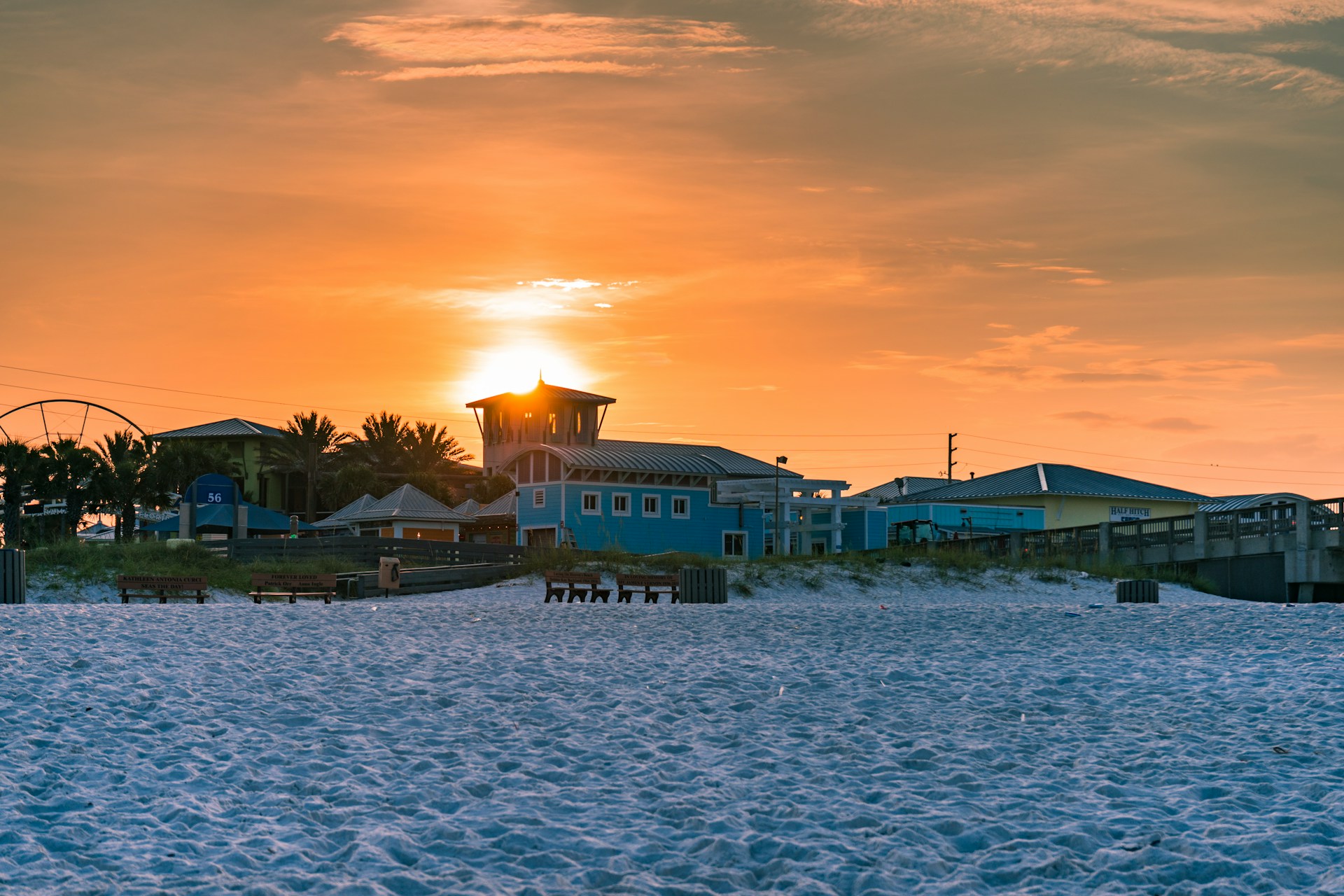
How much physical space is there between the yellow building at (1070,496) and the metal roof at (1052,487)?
0.04 m

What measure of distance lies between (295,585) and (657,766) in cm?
1826

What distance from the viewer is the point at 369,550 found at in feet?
126

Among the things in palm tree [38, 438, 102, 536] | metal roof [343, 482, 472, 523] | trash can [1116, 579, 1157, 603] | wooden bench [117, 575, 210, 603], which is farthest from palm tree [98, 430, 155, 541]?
trash can [1116, 579, 1157, 603]

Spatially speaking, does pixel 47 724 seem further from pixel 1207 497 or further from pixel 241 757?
pixel 1207 497

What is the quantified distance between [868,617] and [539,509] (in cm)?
3381

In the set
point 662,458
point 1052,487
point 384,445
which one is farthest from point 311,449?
point 1052,487

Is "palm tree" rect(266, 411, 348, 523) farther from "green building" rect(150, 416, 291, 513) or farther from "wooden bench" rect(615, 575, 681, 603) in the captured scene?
"wooden bench" rect(615, 575, 681, 603)

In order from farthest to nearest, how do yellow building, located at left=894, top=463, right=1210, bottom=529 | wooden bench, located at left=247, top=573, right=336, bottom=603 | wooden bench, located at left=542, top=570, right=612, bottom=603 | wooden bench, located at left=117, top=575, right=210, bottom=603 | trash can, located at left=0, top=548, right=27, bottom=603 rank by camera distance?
yellow building, located at left=894, top=463, right=1210, bottom=529, wooden bench, located at left=542, top=570, right=612, bottom=603, wooden bench, located at left=247, top=573, right=336, bottom=603, wooden bench, located at left=117, top=575, right=210, bottom=603, trash can, located at left=0, top=548, right=27, bottom=603

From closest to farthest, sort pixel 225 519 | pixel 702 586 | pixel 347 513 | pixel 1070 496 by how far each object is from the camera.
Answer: pixel 702 586
pixel 225 519
pixel 347 513
pixel 1070 496

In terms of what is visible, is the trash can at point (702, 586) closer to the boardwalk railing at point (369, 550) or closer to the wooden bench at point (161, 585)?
the wooden bench at point (161, 585)

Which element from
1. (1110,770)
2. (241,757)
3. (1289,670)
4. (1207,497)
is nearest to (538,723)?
(241,757)

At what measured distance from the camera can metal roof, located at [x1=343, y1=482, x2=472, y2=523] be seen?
60.3m

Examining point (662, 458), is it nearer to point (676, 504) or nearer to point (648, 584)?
A: point (676, 504)

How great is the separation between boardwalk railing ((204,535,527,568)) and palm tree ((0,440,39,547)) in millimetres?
27145
